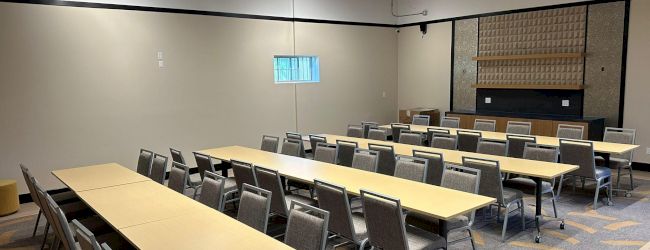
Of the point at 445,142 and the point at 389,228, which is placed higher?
the point at 445,142

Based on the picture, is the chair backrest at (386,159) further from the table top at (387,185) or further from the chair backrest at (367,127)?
the chair backrest at (367,127)

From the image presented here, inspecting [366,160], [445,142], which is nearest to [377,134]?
[445,142]

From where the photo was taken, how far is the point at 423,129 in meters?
8.27

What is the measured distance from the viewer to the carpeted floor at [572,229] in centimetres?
469

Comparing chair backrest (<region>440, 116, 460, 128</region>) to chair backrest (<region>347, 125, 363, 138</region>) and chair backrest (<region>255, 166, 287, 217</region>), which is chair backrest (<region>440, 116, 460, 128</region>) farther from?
chair backrest (<region>255, 166, 287, 217</region>)

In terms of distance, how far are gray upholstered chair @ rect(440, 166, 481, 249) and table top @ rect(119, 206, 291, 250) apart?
1684mm

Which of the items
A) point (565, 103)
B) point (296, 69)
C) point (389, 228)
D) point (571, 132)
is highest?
point (296, 69)

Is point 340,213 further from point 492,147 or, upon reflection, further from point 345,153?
point 492,147

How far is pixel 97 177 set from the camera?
4.91 m

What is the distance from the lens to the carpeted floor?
15.4 feet

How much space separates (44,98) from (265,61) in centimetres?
394

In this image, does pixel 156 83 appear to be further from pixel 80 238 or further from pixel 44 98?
pixel 80 238

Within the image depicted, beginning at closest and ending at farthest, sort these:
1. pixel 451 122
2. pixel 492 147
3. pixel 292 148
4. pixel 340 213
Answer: pixel 340 213, pixel 492 147, pixel 292 148, pixel 451 122

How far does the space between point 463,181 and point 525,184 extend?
160 cm
